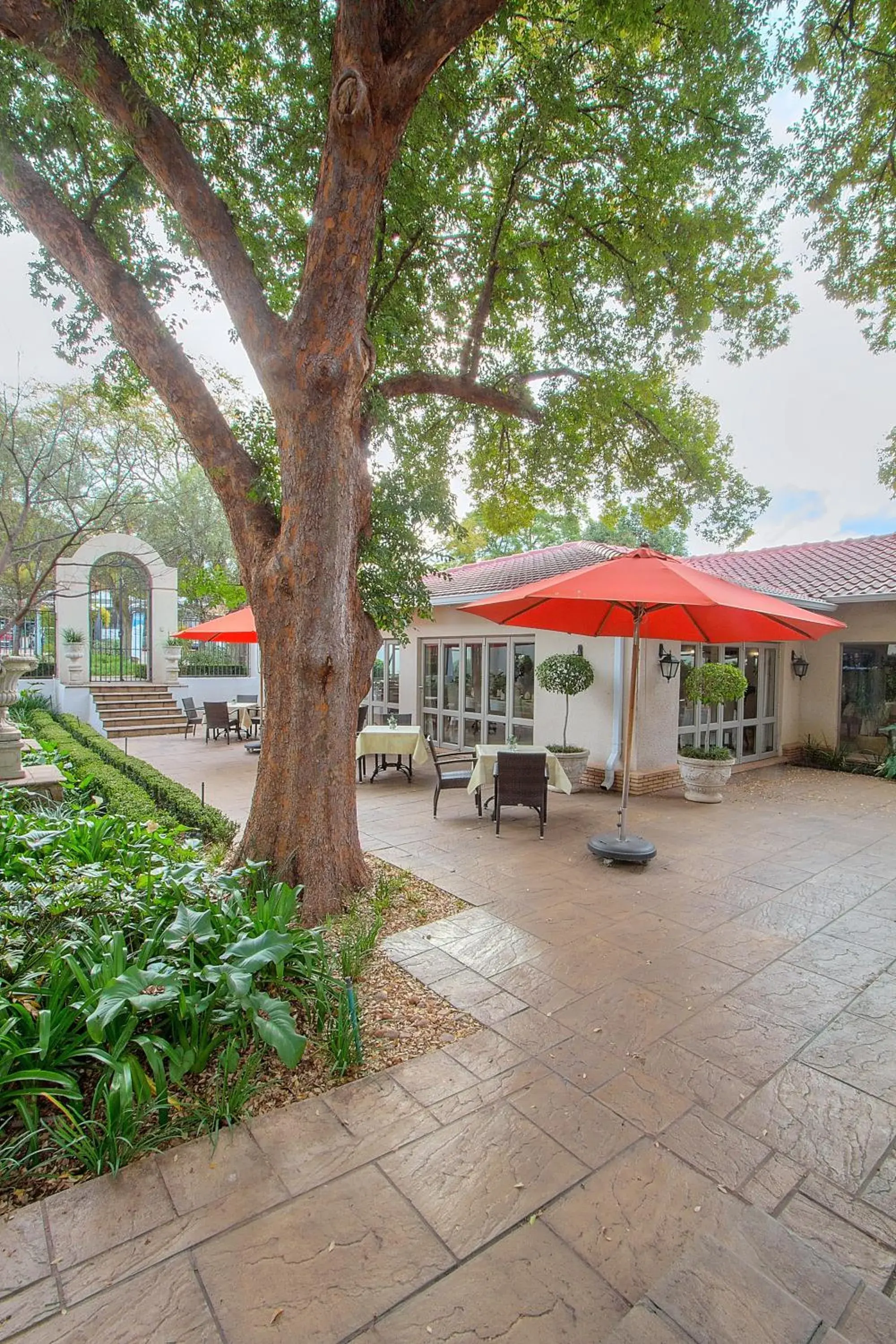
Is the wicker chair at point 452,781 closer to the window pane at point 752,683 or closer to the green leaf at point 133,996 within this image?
the green leaf at point 133,996

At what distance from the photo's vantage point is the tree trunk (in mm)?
4090

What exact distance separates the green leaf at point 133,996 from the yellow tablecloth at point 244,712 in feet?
37.2

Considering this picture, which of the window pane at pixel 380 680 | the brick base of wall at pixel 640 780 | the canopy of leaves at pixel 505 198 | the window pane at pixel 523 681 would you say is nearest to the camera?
the canopy of leaves at pixel 505 198

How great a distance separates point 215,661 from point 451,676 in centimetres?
989

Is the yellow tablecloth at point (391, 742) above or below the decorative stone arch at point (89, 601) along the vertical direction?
below

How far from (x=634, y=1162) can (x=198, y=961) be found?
7.07 ft

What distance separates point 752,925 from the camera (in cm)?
436

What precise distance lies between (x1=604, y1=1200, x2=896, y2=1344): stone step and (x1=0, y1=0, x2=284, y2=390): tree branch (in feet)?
16.1

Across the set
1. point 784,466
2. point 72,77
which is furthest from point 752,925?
point 784,466

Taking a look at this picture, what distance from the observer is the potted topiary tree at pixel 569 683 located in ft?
27.3

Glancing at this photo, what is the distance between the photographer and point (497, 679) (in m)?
10.5

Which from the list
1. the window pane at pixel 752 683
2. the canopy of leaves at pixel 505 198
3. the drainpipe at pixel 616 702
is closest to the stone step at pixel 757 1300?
the canopy of leaves at pixel 505 198

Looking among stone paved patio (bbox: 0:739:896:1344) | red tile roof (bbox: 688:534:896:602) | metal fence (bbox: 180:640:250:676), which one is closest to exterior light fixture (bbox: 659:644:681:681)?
red tile roof (bbox: 688:534:896:602)

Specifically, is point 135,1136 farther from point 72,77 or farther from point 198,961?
point 72,77
